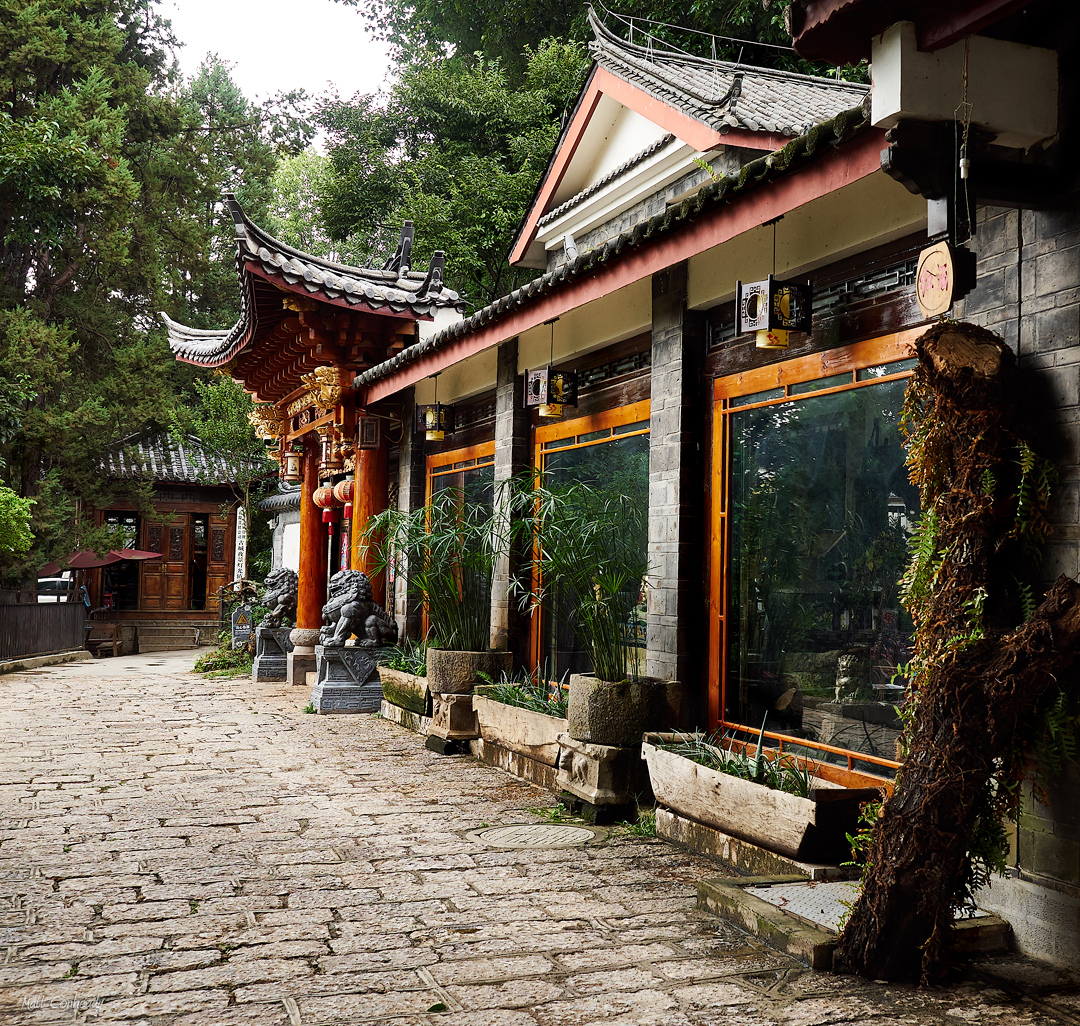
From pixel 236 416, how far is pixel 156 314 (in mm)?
3859

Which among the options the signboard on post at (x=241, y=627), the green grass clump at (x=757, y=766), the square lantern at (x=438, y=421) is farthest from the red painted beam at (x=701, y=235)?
the signboard on post at (x=241, y=627)

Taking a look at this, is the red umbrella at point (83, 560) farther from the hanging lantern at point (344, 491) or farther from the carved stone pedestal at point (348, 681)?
the carved stone pedestal at point (348, 681)

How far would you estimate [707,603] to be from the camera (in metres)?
6.06

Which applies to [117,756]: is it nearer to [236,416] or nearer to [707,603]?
[707,603]

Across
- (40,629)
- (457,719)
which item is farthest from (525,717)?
(40,629)

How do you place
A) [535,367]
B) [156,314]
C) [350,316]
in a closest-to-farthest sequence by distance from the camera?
[535,367] → [350,316] → [156,314]

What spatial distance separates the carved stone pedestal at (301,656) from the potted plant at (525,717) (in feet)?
18.4

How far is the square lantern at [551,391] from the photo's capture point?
766 centimetres

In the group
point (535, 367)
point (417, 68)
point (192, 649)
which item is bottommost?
point (192, 649)

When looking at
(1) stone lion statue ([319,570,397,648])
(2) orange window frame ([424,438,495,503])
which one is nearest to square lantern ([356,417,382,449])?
(2) orange window frame ([424,438,495,503])

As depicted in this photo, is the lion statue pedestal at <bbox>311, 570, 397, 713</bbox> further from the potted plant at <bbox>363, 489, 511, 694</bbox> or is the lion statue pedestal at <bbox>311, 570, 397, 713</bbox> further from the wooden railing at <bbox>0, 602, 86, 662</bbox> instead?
the wooden railing at <bbox>0, 602, 86, 662</bbox>

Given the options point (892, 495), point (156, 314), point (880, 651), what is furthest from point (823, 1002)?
point (156, 314)

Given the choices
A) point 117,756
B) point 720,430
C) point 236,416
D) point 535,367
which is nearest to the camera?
point 720,430

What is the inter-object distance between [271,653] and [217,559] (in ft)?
33.2
